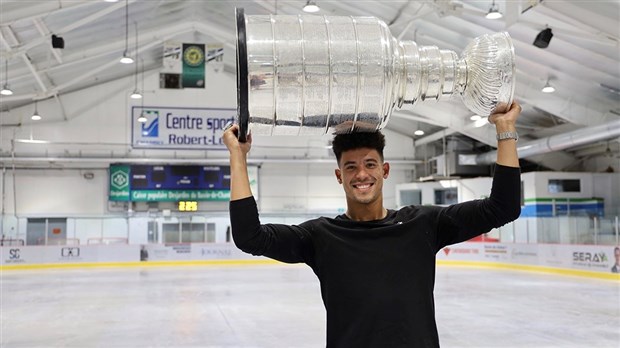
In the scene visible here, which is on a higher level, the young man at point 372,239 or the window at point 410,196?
the window at point 410,196

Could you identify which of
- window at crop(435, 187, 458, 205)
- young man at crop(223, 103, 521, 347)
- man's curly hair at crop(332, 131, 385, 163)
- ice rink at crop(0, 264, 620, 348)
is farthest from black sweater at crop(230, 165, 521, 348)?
window at crop(435, 187, 458, 205)

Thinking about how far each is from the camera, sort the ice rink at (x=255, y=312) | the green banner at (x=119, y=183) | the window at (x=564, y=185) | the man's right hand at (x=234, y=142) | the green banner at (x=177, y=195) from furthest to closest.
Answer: the green banner at (x=119, y=183) → the green banner at (x=177, y=195) → the window at (x=564, y=185) → the ice rink at (x=255, y=312) → the man's right hand at (x=234, y=142)

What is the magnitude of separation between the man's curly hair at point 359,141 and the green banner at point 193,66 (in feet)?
62.1

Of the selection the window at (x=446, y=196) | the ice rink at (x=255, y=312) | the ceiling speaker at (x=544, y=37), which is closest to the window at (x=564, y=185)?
the window at (x=446, y=196)

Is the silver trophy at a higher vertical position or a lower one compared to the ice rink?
higher

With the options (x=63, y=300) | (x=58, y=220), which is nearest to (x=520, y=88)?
(x=63, y=300)

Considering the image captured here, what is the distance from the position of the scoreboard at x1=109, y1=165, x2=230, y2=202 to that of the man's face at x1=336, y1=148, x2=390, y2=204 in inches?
1093

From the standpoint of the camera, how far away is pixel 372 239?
7.63 ft

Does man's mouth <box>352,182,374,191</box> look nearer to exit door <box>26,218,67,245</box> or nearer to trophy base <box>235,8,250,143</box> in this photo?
trophy base <box>235,8,250,143</box>

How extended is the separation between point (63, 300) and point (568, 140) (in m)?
17.4

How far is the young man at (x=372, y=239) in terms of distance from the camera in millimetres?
2223

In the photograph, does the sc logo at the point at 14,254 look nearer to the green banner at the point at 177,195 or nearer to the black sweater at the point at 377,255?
the green banner at the point at 177,195

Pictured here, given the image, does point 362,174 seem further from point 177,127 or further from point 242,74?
point 177,127

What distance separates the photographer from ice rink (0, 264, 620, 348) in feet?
28.3
